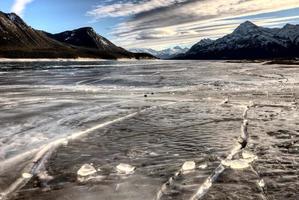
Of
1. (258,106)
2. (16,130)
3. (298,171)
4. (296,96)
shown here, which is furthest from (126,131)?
(296,96)

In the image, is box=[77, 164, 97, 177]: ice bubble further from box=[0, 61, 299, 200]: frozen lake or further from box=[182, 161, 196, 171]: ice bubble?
box=[182, 161, 196, 171]: ice bubble

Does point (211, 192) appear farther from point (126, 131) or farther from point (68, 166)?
point (126, 131)

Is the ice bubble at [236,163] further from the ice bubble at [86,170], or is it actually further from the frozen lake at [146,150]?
the ice bubble at [86,170]

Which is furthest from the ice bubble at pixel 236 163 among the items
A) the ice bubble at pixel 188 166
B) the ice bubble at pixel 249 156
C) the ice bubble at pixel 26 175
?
the ice bubble at pixel 26 175

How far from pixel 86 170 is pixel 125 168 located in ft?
2.51

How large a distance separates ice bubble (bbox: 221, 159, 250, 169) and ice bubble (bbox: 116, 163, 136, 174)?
6.02 ft

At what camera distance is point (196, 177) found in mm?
8086

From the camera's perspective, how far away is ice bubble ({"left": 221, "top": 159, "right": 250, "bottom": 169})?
868cm

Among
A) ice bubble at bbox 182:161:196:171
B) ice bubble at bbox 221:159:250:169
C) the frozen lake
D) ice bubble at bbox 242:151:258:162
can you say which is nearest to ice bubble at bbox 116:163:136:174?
the frozen lake

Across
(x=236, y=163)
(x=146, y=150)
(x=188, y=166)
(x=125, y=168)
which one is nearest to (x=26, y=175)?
(x=125, y=168)

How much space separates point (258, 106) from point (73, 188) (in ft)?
39.0

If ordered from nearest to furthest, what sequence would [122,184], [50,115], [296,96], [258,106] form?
[122,184] < [50,115] < [258,106] < [296,96]

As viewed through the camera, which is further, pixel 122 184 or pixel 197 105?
pixel 197 105

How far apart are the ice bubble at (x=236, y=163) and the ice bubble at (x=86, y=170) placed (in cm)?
261
